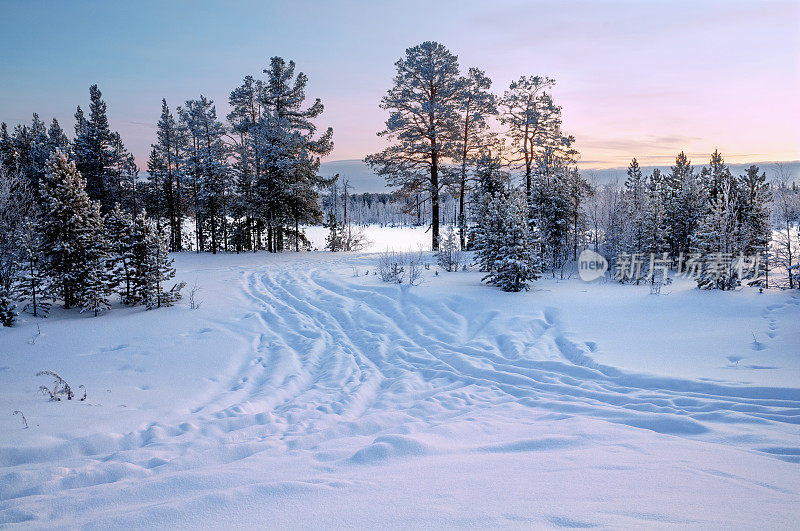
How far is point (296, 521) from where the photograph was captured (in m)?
2.62

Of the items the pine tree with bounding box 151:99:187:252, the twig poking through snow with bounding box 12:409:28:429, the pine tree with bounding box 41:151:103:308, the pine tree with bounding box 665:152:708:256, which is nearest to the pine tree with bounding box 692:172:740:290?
the pine tree with bounding box 665:152:708:256

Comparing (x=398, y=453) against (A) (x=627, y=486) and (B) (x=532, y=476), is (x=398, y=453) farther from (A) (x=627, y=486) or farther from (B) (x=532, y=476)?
(A) (x=627, y=486)

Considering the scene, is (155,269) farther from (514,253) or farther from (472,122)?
(472,122)

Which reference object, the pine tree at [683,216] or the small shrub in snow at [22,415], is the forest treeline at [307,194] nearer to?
the pine tree at [683,216]

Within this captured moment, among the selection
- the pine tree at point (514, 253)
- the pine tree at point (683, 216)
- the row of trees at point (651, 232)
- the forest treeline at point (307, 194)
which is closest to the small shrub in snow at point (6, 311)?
the forest treeline at point (307, 194)

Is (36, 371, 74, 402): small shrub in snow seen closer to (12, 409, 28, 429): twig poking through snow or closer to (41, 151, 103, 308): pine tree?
(12, 409, 28, 429): twig poking through snow

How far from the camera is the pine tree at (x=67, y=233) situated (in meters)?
11.2

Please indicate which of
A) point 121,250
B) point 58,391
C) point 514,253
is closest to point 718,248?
point 514,253

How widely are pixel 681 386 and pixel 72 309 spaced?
48.0 ft

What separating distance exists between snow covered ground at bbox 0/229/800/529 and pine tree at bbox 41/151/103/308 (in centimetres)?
157

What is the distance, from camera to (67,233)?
446 inches

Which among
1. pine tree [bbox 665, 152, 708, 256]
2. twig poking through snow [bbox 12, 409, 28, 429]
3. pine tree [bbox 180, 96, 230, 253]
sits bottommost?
twig poking through snow [bbox 12, 409, 28, 429]

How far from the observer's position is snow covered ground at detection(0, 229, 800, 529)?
278cm

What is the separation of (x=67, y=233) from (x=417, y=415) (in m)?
11.8
